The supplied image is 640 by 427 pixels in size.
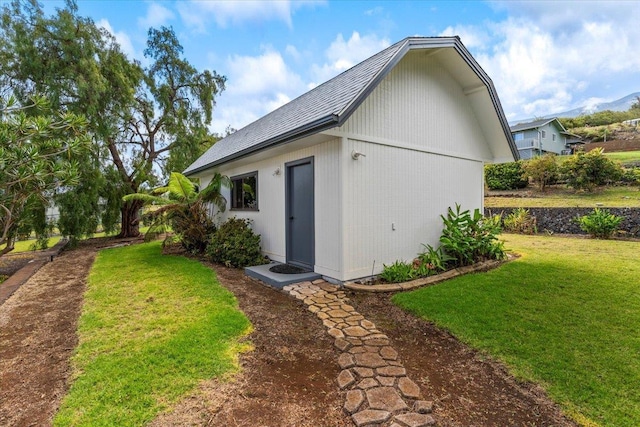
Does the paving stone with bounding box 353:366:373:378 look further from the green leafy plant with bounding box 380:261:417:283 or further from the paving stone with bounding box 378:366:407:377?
the green leafy plant with bounding box 380:261:417:283

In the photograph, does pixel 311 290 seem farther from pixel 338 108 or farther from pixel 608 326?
pixel 608 326

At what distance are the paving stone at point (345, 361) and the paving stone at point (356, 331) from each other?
547mm

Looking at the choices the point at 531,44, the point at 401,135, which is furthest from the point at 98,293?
the point at 531,44

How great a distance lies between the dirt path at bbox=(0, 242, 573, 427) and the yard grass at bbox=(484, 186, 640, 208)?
1469 cm

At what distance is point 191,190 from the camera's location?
32.1ft

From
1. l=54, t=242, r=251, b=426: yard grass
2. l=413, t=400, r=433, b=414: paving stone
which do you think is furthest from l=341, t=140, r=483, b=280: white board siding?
l=413, t=400, r=433, b=414: paving stone

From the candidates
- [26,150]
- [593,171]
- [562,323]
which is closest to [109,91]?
[26,150]

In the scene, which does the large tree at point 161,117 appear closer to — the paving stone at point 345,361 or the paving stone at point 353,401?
the paving stone at point 345,361

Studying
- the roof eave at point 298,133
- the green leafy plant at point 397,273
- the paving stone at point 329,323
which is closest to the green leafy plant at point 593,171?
the green leafy plant at point 397,273

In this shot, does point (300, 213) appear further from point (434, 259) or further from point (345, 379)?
point (345, 379)

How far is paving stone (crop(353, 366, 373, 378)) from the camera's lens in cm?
317

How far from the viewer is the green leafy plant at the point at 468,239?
766cm

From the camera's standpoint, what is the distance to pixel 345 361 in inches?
136

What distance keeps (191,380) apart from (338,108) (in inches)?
177
